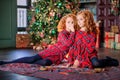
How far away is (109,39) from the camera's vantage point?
8.46 metres

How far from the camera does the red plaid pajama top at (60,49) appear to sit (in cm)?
419

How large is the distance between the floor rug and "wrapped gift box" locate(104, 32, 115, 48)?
14.5ft

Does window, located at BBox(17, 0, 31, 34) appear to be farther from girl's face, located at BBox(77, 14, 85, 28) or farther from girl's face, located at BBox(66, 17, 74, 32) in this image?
girl's face, located at BBox(77, 14, 85, 28)

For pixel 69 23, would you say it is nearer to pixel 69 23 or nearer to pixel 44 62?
pixel 69 23

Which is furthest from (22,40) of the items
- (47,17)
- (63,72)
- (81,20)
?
(63,72)

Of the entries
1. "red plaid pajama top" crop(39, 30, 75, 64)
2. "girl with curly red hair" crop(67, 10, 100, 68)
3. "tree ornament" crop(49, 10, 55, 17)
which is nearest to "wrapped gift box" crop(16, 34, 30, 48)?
"tree ornament" crop(49, 10, 55, 17)

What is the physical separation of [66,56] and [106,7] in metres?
4.69

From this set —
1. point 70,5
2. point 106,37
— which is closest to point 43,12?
point 70,5

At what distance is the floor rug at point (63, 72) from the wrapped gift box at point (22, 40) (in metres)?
3.67

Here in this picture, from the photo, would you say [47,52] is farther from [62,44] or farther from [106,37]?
[106,37]

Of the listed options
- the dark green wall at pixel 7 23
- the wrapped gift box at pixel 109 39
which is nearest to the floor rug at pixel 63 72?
the dark green wall at pixel 7 23

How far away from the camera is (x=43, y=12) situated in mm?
7691

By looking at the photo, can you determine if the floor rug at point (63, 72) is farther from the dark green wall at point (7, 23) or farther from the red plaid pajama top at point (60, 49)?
the dark green wall at point (7, 23)

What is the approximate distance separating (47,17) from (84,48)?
12.2ft
